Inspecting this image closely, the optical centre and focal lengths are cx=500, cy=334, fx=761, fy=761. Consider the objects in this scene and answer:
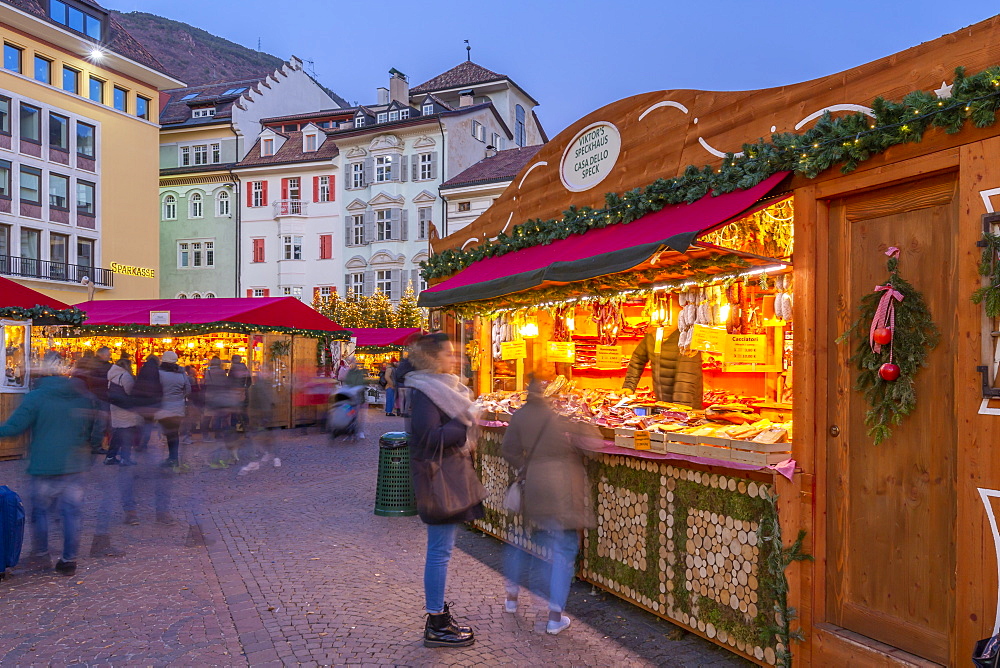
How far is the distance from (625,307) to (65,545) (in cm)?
641

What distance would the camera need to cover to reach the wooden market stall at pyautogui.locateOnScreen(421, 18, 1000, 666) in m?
3.61

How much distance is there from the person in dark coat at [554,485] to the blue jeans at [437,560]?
676 mm

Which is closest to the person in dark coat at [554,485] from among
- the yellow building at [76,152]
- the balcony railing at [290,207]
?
the yellow building at [76,152]

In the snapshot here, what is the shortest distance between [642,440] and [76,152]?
36206mm

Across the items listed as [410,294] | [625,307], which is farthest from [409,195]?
[625,307]

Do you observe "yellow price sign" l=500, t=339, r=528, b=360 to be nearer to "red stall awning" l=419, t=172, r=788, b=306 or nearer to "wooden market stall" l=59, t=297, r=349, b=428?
"red stall awning" l=419, t=172, r=788, b=306

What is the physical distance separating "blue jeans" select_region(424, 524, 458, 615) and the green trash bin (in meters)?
3.89

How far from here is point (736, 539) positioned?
475 cm

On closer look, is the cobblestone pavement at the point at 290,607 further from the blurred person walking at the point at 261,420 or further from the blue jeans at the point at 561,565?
the blurred person walking at the point at 261,420

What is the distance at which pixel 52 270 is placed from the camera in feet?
110

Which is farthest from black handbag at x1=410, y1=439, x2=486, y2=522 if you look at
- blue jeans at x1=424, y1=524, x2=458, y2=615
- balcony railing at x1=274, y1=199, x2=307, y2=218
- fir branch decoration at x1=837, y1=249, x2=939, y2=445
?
balcony railing at x1=274, y1=199, x2=307, y2=218

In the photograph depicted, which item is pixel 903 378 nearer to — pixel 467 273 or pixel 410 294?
pixel 467 273

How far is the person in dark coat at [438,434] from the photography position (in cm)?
469

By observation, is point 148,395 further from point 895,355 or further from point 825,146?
point 895,355
